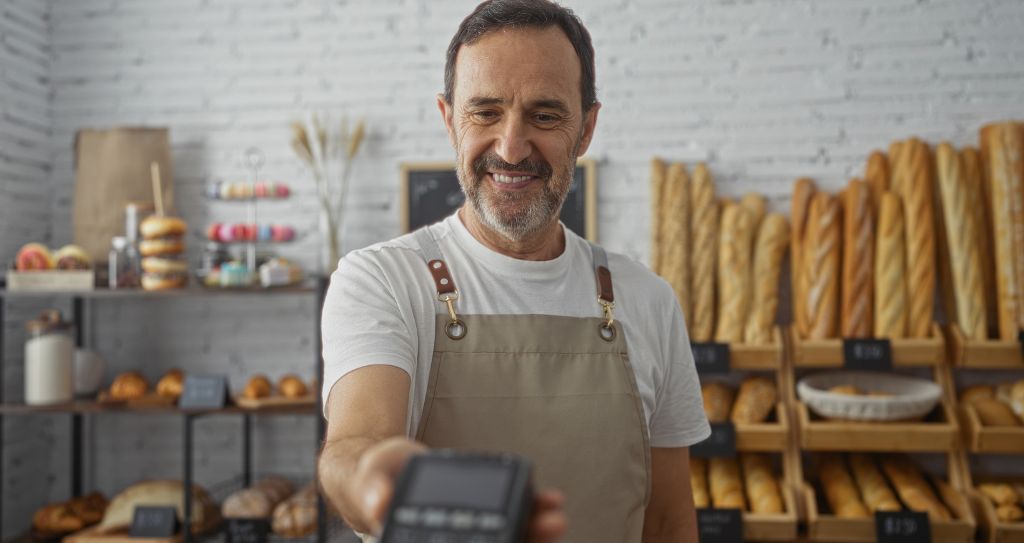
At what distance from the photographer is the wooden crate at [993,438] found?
237 cm

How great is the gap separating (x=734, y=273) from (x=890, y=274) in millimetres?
488

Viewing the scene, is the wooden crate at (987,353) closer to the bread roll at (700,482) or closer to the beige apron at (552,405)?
the bread roll at (700,482)

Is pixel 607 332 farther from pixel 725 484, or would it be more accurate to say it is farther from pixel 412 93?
pixel 412 93

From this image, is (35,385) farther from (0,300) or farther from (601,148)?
(601,148)

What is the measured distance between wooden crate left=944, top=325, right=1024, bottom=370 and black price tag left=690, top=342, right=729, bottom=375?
2.40 ft

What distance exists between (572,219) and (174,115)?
1.74 metres

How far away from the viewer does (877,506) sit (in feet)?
7.75

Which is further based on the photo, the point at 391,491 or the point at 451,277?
the point at 451,277

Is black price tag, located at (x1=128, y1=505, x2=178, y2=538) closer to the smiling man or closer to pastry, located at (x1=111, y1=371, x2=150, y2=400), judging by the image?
pastry, located at (x1=111, y1=371, x2=150, y2=400)

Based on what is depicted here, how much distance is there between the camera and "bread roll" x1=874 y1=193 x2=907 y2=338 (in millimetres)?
2518

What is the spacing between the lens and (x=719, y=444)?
2484mm

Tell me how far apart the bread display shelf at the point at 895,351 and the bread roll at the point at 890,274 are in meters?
0.06

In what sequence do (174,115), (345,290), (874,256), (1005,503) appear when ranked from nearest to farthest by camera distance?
(345,290) → (1005,503) → (874,256) → (174,115)

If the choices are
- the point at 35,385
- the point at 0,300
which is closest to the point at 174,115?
the point at 0,300
